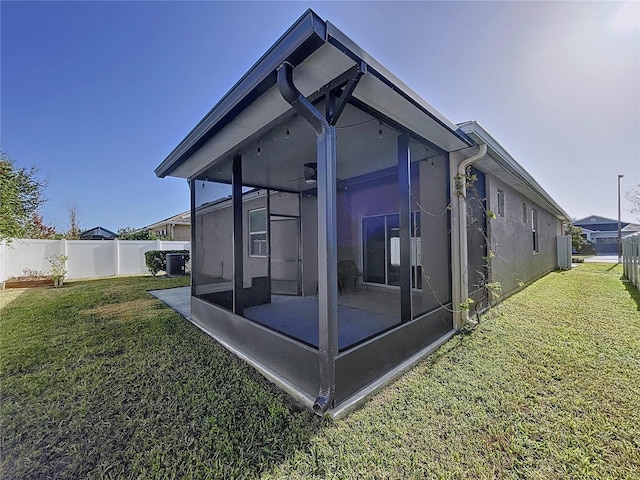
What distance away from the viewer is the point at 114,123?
30.1 ft

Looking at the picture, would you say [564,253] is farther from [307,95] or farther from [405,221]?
[307,95]

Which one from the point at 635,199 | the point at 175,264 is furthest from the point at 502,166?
the point at 635,199

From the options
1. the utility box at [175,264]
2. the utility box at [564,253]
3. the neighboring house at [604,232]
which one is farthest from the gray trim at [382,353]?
the neighboring house at [604,232]

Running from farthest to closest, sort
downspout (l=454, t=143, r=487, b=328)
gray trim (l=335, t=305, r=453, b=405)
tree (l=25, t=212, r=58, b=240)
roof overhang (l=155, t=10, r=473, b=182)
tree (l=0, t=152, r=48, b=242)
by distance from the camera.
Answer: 1. tree (l=25, t=212, r=58, b=240)
2. tree (l=0, t=152, r=48, b=242)
3. downspout (l=454, t=143, r=487, b=328)
4. gray trim (l=335, t=305, r=453, b=405)
5. roof overhang (l=155, t=10, r=473, b=182)

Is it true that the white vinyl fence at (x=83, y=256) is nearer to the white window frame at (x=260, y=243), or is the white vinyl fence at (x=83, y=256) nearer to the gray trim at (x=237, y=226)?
the white window frame at (x=260, y=243)

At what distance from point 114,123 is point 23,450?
10.1 m

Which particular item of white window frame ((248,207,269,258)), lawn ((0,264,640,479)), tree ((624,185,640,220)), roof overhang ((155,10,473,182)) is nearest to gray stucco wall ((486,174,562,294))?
lawn ((0,264,640,479))

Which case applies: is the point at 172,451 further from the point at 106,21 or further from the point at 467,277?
the point at 106,21

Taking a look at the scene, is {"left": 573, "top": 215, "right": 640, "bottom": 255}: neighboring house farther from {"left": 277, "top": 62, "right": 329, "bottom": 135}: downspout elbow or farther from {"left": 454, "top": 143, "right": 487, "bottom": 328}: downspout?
{"left": 277, "top": 62, "right": 329, "bottom": 135}: downspout elbow

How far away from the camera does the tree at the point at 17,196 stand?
9.24 metres

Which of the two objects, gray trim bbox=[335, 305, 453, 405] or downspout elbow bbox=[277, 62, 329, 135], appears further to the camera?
gray trim bbox=[335, 305, 453, 405]

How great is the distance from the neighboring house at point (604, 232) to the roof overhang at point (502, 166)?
1011 inches

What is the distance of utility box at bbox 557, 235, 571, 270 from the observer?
45.4 ft

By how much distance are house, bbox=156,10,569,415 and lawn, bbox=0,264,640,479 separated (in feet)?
1.11
